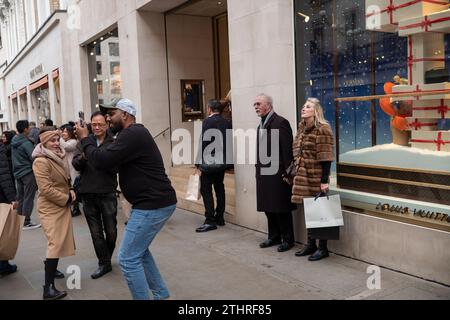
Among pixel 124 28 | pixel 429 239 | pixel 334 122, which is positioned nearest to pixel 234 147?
pixel 334 122

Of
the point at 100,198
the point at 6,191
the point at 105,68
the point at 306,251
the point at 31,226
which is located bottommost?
the point at 31,226

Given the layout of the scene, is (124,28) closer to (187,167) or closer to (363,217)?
(187,167)

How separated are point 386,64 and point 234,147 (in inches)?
99.3

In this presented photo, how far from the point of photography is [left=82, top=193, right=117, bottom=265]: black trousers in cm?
509

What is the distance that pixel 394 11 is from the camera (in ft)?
15.9

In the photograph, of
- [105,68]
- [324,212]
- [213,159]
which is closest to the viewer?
[324,212]

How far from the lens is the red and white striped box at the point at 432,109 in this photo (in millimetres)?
4559

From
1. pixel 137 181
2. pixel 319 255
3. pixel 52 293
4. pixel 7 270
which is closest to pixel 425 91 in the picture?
pixel 319 255

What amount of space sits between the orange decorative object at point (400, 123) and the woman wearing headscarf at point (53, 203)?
3.45m

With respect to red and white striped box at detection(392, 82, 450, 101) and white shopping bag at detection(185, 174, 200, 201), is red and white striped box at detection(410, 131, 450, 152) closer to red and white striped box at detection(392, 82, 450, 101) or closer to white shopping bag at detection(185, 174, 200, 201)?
red and white striped box at detection(392, 82, 450, 101)

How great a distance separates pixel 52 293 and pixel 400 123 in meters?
3.90

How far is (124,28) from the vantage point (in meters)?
10.7

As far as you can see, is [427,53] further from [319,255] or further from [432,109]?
[319,255]

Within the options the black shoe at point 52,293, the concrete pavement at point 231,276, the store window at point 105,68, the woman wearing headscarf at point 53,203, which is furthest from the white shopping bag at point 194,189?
the store window at point 105,68
